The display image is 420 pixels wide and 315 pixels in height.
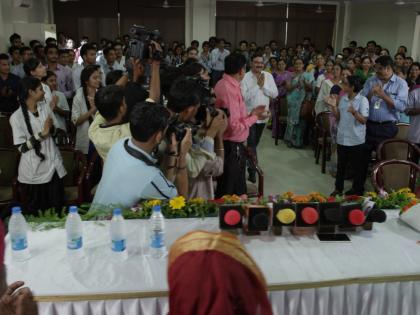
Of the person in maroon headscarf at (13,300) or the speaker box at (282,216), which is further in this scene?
the speaker box at (282,216)

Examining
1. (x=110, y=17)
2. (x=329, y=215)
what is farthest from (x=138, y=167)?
(x=110, y=17)

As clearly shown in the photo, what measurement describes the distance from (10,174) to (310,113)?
4.07 metres

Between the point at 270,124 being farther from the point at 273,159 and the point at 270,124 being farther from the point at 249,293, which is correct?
the point at 249,293

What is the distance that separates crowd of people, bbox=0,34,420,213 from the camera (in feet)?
7.63

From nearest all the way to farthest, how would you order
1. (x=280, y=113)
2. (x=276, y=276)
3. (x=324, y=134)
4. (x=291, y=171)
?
1. (x=276, y=276)
2. (x=324, y=134)
3. (x=291, y=171)
4. (x=280, y=113)

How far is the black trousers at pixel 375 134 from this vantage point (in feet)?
14.5

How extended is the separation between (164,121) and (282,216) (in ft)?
2.40

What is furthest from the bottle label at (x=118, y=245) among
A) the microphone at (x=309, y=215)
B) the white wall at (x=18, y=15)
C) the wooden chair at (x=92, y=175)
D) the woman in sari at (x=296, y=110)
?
the white wall at (x=18, y=15)

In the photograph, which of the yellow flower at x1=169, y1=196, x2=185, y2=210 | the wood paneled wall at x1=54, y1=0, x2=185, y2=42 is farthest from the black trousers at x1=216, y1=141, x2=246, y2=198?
the wood paneled wall at x1=54, y1=0, x2=185, y2=42

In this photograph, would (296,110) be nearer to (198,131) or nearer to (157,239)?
(198,131)

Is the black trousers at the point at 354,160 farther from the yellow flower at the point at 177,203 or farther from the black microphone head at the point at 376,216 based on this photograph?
the yellow flower at the point at 177,203

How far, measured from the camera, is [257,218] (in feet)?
6.99

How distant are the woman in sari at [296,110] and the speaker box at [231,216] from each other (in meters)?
4.40

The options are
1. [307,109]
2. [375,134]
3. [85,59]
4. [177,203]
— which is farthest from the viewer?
[307,109]
